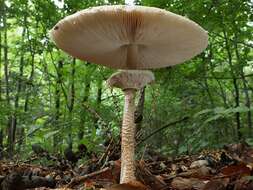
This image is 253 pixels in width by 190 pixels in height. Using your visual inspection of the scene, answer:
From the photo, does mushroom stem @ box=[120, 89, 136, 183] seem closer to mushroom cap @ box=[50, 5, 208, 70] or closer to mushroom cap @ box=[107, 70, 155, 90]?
mushroom cap @ box=[107, 70, 155, 90]

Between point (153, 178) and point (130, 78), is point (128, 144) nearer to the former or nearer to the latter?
point (153, 178)

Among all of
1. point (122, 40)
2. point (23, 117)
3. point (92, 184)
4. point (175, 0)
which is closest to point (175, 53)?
point (122, 40)

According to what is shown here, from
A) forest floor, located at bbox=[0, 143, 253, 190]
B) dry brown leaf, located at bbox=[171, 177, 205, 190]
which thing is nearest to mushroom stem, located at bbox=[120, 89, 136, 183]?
forest floor, located at bbox=[0, 143, 253, 190]

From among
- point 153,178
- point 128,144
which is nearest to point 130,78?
point 128,144

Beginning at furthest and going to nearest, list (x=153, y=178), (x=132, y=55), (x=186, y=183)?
1. (x=132, y=55)
2. (x=153, y=178)
3. (x=186, y=183)

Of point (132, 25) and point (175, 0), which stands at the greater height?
point (175, 0)

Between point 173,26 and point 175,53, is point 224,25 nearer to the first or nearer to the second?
point 175,53

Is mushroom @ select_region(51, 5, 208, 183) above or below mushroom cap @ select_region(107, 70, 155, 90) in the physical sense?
above
